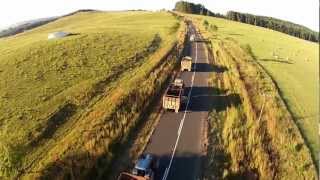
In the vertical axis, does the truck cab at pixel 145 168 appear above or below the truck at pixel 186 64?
below

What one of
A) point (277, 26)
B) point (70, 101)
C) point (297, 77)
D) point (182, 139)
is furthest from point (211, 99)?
point (277, 26)

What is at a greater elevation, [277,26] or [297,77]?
[277,26]

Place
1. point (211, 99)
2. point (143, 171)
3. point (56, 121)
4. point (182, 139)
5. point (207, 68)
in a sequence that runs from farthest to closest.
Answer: point (207, 68) → point (211, 99) → point (56, 121) → point (182, 139) → point (143, 171)

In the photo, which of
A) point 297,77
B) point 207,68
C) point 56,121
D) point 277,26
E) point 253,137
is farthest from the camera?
point 277,26

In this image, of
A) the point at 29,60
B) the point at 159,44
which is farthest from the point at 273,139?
the point at 159,44

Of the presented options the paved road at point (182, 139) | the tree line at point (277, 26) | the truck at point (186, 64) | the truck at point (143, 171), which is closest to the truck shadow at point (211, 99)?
the paved road at point (182, 139)

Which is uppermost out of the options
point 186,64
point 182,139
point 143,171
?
point 186,64

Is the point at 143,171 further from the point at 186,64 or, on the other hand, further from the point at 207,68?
the point at 207,68

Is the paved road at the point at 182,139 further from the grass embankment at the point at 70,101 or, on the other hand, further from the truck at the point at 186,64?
the truck at the point at 186,64
